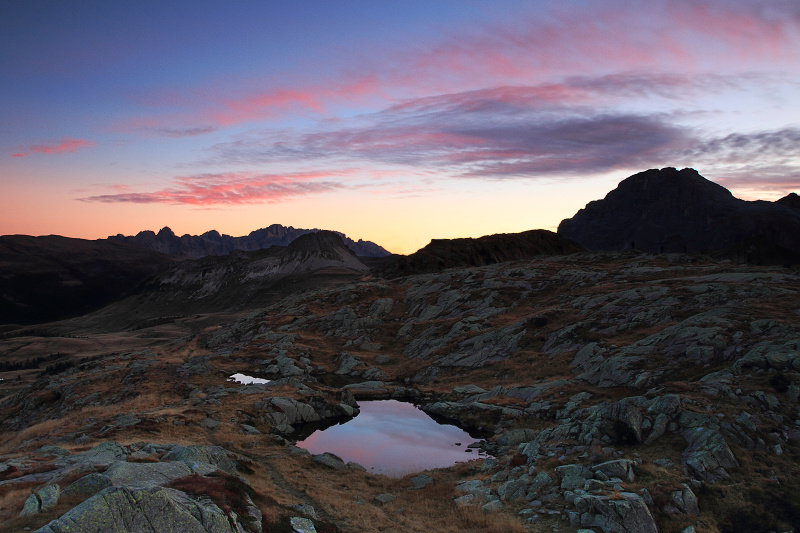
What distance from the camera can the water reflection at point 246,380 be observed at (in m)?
67.4

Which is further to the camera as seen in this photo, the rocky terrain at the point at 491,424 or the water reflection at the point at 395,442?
the water reflection at the point at 395,442

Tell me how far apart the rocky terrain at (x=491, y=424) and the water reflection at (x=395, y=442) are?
2571 millimetres

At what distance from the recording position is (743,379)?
115 ft

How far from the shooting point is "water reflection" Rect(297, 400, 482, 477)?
4109 cm

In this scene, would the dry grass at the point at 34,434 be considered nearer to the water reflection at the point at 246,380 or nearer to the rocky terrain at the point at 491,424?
the rocky terrain at the point at 491,424

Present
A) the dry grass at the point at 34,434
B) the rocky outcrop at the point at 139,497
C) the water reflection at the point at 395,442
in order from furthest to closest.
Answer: the dry grass at the point at 34,434 < the water reflection at the point at 395,442 < the rocky outcrop at the point at 139,497

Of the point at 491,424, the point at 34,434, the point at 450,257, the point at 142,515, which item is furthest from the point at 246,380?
the point at 450,257

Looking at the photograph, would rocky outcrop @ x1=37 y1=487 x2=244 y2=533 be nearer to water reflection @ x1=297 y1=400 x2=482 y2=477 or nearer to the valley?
the valley

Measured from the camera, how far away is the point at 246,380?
69312mm

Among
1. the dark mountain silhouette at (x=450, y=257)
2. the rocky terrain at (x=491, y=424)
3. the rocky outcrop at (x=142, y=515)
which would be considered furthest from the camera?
the dark mountain silhouette at (x=450, y=257)

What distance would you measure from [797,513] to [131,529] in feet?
104

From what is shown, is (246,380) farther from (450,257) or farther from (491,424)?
(450,257)

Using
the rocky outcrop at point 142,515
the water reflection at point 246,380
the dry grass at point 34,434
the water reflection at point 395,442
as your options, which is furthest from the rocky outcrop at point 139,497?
the water reflection at point 246,380

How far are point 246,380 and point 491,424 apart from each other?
40.0 metres
